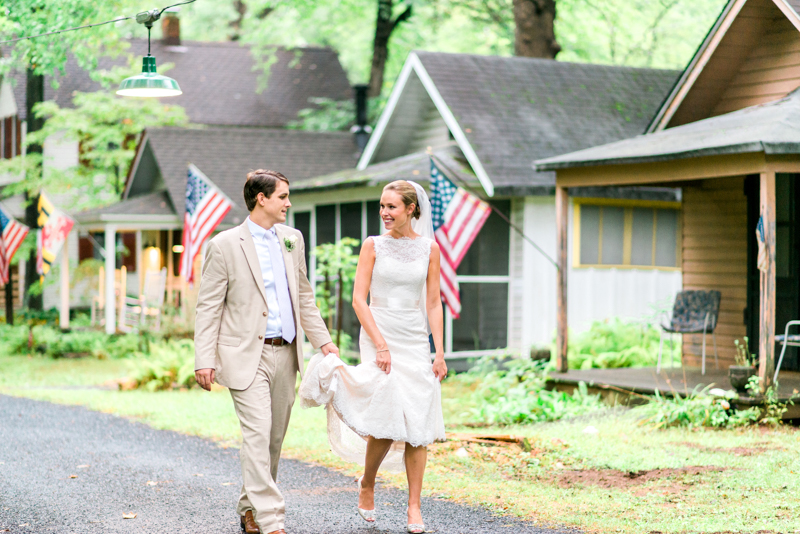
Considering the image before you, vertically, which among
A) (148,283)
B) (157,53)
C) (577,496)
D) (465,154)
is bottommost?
(577,496)

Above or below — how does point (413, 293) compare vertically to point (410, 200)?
below

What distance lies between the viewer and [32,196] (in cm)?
2216

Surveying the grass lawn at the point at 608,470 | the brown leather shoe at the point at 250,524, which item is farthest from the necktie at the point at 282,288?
the grass lawn at the point at 608,470

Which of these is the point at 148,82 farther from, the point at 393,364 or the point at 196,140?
the point at 196,140

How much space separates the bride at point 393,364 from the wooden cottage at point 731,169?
4604 mm

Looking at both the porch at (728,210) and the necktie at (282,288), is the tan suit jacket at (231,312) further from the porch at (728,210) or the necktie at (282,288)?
the porch at (728,210)

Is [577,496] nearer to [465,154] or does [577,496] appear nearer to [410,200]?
[410,200]

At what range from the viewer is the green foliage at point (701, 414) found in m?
9.11

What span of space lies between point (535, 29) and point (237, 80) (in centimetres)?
1468

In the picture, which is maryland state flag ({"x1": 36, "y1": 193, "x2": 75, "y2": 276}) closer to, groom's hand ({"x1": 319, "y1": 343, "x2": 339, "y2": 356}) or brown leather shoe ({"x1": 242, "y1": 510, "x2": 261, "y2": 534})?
groom's hand ({"x1": 319, "y1": 343, "x2": 339, "y2": 356})

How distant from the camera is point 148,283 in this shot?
775 inches

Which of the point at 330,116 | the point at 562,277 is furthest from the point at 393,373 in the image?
the point at 330,116

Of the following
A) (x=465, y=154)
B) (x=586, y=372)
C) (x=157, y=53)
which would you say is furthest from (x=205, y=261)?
(x=157, y=53)

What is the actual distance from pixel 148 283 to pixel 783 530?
1599 centimetres
